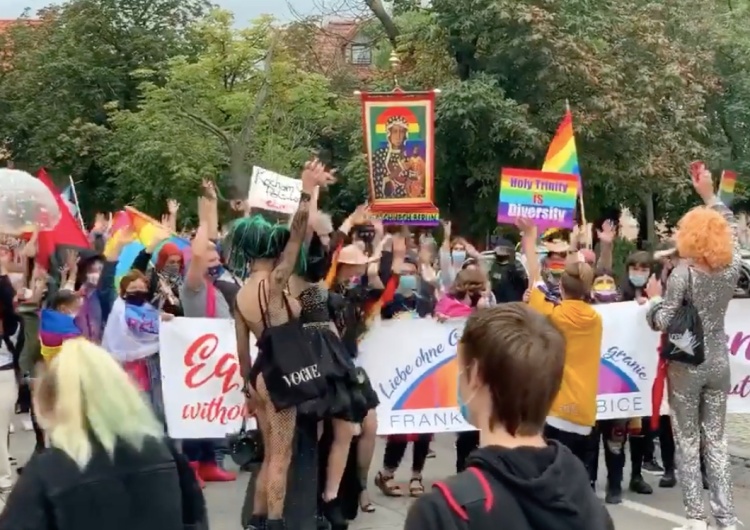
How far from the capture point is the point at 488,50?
83.7ft

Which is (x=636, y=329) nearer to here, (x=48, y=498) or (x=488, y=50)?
(x=48, y=498)

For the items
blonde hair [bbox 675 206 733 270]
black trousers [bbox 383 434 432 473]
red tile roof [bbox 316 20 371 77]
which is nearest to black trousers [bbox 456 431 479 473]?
black trousers [bbox 383 434 432 473]

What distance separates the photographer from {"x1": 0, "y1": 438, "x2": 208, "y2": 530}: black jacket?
2975 mm

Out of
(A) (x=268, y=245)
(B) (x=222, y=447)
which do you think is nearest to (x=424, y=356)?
(B) (x=222, y=447)

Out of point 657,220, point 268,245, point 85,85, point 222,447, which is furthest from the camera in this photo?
point 85,85

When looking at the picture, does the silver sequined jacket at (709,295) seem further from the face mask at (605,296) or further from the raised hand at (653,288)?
the face mask at (605,296)

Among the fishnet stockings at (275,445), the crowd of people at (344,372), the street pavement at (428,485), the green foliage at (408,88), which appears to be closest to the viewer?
the crowd of people at (344,372)

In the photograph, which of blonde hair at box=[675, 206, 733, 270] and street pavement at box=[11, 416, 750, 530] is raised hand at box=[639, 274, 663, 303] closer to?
street pavement at box=[11, 416, 750, 530]

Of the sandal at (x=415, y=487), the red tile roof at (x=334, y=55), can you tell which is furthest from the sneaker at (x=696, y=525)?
the red tile roof at (x=334, y=55)

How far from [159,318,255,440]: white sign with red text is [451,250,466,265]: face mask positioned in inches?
175

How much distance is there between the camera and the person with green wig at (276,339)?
19.2 feet

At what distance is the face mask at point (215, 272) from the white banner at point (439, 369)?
4.35 ft

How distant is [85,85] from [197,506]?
42.6m

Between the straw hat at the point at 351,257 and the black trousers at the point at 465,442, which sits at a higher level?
the straw hat at the point at 351,257
